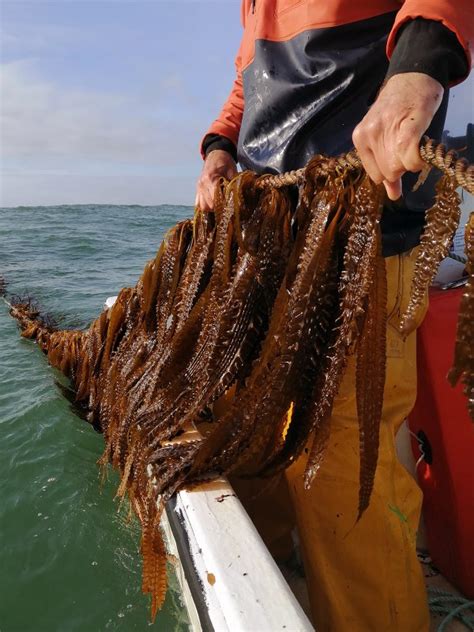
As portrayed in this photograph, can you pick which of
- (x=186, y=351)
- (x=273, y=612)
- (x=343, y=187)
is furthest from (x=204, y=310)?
(x=273, y=612)

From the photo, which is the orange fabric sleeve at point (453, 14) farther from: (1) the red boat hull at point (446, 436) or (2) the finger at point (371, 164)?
(1) the red boat hull at point (446, 436)

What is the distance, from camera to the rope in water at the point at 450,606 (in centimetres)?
204

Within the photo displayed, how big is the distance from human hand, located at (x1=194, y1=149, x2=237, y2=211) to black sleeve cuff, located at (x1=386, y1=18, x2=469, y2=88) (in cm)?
102

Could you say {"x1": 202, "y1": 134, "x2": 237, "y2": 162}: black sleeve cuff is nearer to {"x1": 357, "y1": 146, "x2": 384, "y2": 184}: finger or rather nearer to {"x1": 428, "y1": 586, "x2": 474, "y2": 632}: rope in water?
{"x1": 357, "y1": 146, "x2": 384, "y2": 184}: finger

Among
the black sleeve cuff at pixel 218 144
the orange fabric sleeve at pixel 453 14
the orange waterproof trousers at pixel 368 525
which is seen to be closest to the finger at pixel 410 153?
the orange fabric sleeve at pixel 453 14

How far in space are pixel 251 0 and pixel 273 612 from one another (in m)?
2.09

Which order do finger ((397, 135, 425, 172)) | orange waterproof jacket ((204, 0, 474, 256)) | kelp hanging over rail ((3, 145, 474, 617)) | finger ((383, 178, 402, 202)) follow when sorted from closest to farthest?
finger ((397, 135, 425, 172)) → finger ((383, 178, 402, 202)) → kelp hanging over rail ((3, 145, 474, 617)) → orange waterproof jacket ((204, 0, 474, 256))

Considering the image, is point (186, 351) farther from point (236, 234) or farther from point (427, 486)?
point (427, 486)

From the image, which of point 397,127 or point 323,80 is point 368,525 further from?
point 323,80

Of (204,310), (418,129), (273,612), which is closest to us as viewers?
(418,129)

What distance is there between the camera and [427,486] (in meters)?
2.19

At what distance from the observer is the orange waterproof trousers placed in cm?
167

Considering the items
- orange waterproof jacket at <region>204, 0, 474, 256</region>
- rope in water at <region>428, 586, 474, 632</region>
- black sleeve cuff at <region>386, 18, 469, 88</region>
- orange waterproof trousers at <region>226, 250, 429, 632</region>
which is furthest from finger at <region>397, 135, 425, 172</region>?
rope in water at <region>428, 586, 474, 632</region>

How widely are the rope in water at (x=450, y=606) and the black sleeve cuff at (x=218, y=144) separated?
83.0 inches
